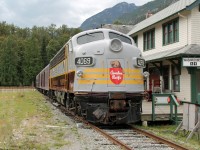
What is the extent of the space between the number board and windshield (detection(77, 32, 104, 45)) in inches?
47.0

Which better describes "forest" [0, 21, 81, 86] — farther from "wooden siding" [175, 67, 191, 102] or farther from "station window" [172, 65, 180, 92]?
"wooden siding" [175, 67, 191, 102]

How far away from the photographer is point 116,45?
12320 mm

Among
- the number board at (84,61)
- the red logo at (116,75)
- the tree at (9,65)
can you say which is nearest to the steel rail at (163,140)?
the red logo at (116,75)

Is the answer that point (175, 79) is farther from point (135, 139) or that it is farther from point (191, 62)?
point (135, 139)

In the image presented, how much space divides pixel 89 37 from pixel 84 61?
1.49m

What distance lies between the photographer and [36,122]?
550 inches

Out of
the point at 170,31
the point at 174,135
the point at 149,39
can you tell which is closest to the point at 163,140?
the point at 174,135

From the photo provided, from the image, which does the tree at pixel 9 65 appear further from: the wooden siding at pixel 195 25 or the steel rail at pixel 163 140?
the steel rail at pixel 163 140

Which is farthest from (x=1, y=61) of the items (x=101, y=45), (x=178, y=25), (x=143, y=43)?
(x=101, y=45)

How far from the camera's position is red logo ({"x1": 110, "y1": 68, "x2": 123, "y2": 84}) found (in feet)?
39.7

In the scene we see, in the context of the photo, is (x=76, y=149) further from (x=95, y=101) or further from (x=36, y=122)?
(x=36, y=122)

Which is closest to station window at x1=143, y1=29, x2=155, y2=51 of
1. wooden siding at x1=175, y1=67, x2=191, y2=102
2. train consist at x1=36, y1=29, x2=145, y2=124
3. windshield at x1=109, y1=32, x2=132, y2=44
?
wooden siding at x1=175, y1=67, x2=191, y2=102

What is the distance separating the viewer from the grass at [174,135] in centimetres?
922

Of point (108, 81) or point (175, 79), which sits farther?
point (175, 79)
